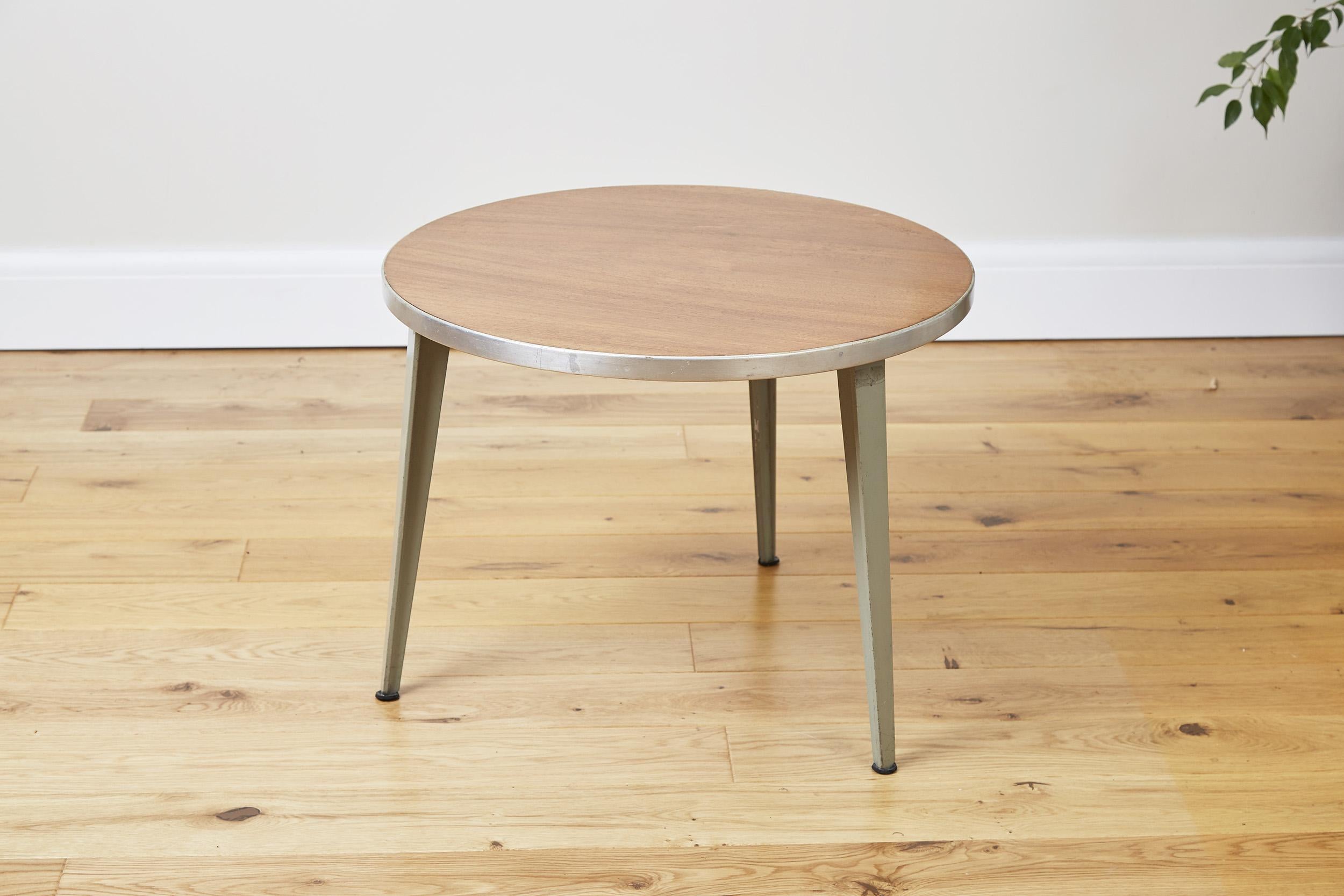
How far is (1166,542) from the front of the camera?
73.0 inches

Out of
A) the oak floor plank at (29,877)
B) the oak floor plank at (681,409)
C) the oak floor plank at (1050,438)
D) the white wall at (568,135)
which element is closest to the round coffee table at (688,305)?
the oak floor plank at (29,877)

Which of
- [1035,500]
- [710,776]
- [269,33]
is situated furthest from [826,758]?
[269,33]

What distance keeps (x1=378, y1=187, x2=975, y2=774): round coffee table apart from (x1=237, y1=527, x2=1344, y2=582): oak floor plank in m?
0.31

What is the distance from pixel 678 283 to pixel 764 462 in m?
0.44

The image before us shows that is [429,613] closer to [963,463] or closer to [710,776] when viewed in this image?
[710,776]

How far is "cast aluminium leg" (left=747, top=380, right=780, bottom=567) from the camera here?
62.5 inches

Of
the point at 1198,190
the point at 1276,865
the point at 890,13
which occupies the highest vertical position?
the point at 890,13

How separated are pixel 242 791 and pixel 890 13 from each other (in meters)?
1.81

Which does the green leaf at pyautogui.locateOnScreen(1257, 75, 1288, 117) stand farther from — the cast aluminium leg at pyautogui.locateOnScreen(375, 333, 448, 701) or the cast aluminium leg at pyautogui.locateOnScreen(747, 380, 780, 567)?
the cast aluminium leg at pyautogui.locateOnScreen(375, 333, 448, 701)

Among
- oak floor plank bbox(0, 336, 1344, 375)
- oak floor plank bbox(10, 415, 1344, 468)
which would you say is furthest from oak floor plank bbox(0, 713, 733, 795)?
oak floor plank bbox(0, 336, 1344, 375)

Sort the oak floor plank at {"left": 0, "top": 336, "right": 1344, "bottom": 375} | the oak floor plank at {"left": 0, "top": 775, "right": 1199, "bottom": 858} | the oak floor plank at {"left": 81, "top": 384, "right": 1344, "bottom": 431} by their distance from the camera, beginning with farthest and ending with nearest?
the oak floor plank at {"left": 0, "top": 336, "right": 1344, "bottom": 375} → the oak floor plank at {"left": 81, "top": 384, "right": 1344, "bottom": 431} → the oak floor plank at {"left": 0, "top": 775, "right": 1199, "bottom": 858}

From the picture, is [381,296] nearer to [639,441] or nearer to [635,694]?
[639,441]

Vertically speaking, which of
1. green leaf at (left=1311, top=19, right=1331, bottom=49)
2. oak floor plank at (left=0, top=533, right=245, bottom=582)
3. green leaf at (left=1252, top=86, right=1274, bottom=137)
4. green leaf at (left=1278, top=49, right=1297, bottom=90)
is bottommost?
oak floor plank at (left=0, top=533, right=245, bottom=582)

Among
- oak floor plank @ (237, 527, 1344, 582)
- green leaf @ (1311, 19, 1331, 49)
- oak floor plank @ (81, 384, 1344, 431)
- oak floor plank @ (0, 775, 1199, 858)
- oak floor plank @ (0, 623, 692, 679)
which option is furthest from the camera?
oak floor plank @ (81, 384, 1344, 431)
